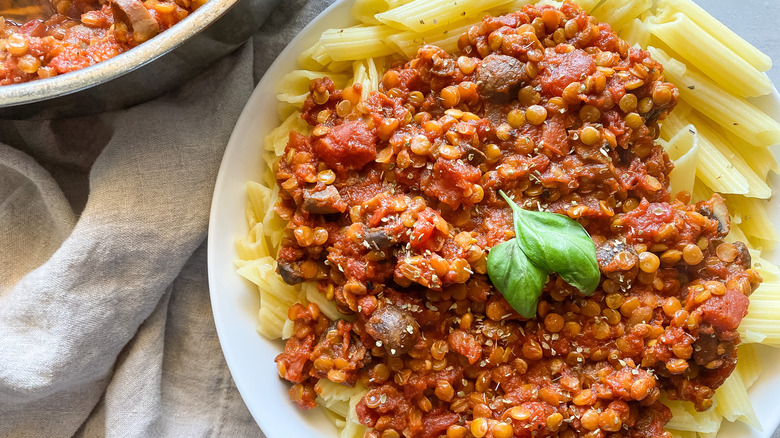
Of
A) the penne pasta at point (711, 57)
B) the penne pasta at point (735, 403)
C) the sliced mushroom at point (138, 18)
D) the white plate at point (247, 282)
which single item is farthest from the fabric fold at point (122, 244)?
the penne pasta at point (735, 403)

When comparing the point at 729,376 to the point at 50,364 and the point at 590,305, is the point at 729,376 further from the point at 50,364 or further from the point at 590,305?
the point at 50,364

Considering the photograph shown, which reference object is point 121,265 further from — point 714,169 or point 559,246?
point 714,169

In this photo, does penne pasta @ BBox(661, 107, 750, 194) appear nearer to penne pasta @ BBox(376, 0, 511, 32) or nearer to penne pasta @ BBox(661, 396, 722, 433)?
penne pasta @ BBox(661, 396, 722, 433)

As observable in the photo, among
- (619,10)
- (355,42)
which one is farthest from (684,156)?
(355,42)

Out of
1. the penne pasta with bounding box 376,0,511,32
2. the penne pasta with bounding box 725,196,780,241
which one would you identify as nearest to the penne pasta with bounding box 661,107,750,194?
the penne pasta with bounding box 725,196,780,241

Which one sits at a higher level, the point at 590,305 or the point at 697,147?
the point at 697,147

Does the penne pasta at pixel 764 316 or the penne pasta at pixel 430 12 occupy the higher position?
the penne pasta at pixel 430 12

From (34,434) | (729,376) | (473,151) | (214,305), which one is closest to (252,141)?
(214,305)

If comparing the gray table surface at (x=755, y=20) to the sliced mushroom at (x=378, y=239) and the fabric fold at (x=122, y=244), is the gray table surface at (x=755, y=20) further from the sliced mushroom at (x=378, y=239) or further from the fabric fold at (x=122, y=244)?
the fabric fold at (x=122, y=244)
